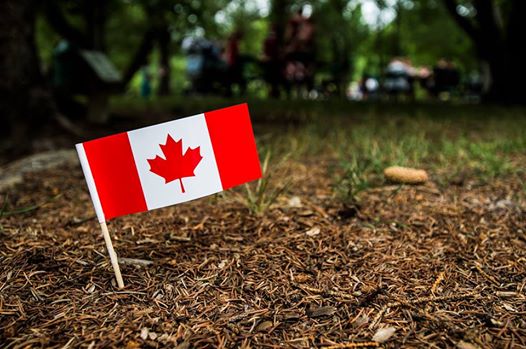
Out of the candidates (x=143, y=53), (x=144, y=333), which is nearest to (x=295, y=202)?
(x=144, y=333)

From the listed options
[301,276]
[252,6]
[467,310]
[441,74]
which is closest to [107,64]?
[301,276]

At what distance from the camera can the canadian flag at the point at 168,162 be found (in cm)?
146

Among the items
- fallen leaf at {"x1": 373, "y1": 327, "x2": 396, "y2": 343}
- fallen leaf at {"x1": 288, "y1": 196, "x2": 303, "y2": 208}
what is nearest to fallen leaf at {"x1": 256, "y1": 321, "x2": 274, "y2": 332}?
fallen leaf at {"x1": 373, "y1": 327, "x2": 396, "y2": 343}

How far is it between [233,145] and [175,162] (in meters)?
0.22

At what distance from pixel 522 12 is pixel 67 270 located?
9.04 meters

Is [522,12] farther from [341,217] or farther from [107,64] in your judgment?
[341,217]

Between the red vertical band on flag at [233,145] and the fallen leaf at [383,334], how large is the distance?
2.23 ft

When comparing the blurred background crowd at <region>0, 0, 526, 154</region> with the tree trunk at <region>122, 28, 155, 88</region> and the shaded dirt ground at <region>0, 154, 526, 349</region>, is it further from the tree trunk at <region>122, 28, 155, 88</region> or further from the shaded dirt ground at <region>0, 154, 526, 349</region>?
the shaded dirt ground at <region>0, 154, 526, 349</region>

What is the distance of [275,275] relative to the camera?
1571 millimetres

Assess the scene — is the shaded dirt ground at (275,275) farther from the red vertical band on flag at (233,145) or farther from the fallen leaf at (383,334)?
the red vertical band on flag at (233,145)

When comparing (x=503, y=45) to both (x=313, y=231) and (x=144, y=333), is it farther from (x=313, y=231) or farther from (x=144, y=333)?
(x=144, y=333)

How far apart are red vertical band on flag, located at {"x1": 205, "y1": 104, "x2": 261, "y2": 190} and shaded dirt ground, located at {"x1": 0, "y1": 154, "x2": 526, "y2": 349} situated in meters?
0.31

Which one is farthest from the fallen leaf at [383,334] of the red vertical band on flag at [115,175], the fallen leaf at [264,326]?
the red vertical band on flag at [115,175]

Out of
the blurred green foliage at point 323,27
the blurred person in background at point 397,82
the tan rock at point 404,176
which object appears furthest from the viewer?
the blurred person in background at point 397,82
